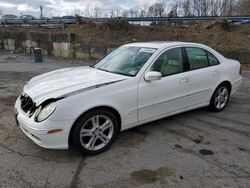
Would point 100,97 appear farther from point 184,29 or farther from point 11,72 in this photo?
point 184,29

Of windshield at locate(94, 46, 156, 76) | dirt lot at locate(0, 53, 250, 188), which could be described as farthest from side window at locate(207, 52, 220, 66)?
windshield at locate(94, 46, 156, 76)

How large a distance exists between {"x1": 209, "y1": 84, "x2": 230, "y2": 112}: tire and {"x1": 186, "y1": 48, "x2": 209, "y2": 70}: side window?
25.4 inches

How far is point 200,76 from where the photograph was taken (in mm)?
4582

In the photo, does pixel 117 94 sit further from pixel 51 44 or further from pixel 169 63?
pixel 51 44

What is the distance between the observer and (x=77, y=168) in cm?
317

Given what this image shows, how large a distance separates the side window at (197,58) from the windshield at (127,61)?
837 mm

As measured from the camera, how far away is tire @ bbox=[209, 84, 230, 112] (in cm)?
503

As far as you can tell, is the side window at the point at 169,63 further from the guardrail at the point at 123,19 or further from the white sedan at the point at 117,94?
the guardrail at the point at 123,19

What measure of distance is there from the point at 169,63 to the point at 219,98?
5.36 feet

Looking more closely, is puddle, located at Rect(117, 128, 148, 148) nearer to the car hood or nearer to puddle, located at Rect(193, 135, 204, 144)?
puddle, located at Rect(193, 135, 204, 144)

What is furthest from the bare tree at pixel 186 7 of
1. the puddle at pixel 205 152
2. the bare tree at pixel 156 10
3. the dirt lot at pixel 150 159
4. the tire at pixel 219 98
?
the puddle at pixel 205 152

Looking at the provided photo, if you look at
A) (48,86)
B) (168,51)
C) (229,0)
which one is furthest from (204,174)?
(229,0)

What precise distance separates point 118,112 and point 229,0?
18.1m

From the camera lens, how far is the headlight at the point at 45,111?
121 inches
